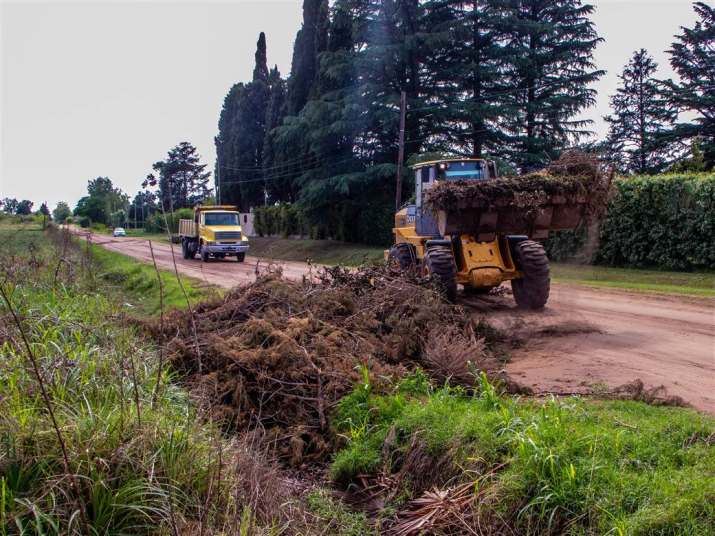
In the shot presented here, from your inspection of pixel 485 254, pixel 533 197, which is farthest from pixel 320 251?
pixel 533 197

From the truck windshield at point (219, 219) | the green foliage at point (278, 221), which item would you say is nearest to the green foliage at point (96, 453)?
the truck windshield at point (219, 219)

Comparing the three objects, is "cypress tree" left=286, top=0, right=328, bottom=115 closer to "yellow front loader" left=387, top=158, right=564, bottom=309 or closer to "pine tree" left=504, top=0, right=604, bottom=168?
"pine tree" left=504, top=0, right=604, bottom=168

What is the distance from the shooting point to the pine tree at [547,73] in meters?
34.4

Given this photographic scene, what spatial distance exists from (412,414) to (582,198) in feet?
19.7

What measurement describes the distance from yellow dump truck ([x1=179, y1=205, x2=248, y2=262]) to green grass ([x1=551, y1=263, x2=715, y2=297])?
15.3m

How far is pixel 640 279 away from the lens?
19.0 metres

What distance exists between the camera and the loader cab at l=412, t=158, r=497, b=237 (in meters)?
13.2

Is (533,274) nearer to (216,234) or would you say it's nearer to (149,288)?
(149,288)

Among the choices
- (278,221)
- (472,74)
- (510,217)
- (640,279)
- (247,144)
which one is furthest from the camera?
(247,144)

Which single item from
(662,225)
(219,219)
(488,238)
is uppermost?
(219,219)

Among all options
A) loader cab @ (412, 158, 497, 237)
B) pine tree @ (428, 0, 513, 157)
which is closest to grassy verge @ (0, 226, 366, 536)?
loader cab @ (412, 158, 497, 237)

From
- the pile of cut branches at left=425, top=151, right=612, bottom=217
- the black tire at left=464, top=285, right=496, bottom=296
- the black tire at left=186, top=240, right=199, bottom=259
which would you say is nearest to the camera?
the pile of cut branches at left=425, top=151, right=612, bottom=217

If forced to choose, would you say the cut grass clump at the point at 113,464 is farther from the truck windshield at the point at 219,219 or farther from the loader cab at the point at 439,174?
the truck windshield at the point at 219,219

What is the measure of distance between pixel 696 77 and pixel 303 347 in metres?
37.7
